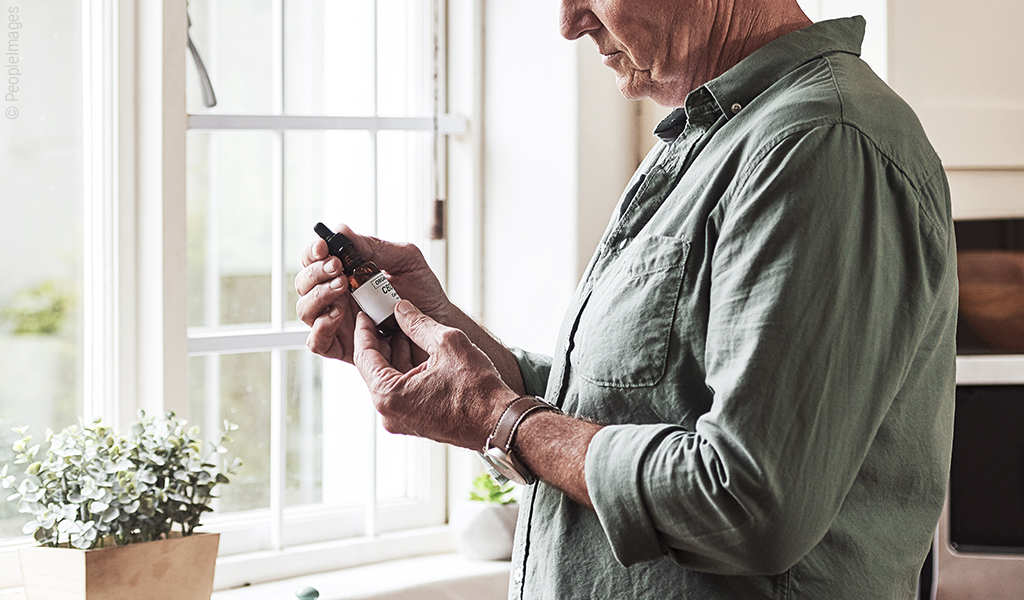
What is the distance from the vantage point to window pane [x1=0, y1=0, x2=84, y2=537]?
1.38 metres

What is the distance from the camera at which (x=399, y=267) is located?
115cm

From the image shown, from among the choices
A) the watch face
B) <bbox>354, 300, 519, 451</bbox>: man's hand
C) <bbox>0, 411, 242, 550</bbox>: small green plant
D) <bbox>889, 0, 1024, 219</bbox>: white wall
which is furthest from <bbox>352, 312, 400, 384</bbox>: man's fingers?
<bbox>889, 0, 1024, 219</bbox>: white wall

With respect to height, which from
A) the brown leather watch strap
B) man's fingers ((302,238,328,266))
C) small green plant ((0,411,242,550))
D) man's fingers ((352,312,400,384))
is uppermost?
man's fingers ((302,238,328,266))

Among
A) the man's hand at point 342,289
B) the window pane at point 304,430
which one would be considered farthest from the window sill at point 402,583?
the man's hand at point 342,289

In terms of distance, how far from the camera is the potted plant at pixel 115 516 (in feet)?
3.80

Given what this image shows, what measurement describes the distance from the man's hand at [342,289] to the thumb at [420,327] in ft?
0.43

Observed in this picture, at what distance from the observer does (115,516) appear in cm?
117

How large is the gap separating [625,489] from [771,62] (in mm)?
382

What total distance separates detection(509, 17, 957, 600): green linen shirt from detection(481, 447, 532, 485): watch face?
47 mm

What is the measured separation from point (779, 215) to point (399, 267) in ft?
1.98

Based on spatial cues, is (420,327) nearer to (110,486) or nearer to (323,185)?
(110,486)

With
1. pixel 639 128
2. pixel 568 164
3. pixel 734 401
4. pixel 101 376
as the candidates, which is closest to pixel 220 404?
pixel 101 376

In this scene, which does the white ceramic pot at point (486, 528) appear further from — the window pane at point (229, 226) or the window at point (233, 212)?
the window pane at point (229, 226)

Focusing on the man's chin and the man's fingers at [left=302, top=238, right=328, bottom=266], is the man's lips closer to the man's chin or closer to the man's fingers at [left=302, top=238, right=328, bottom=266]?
the man's chin
